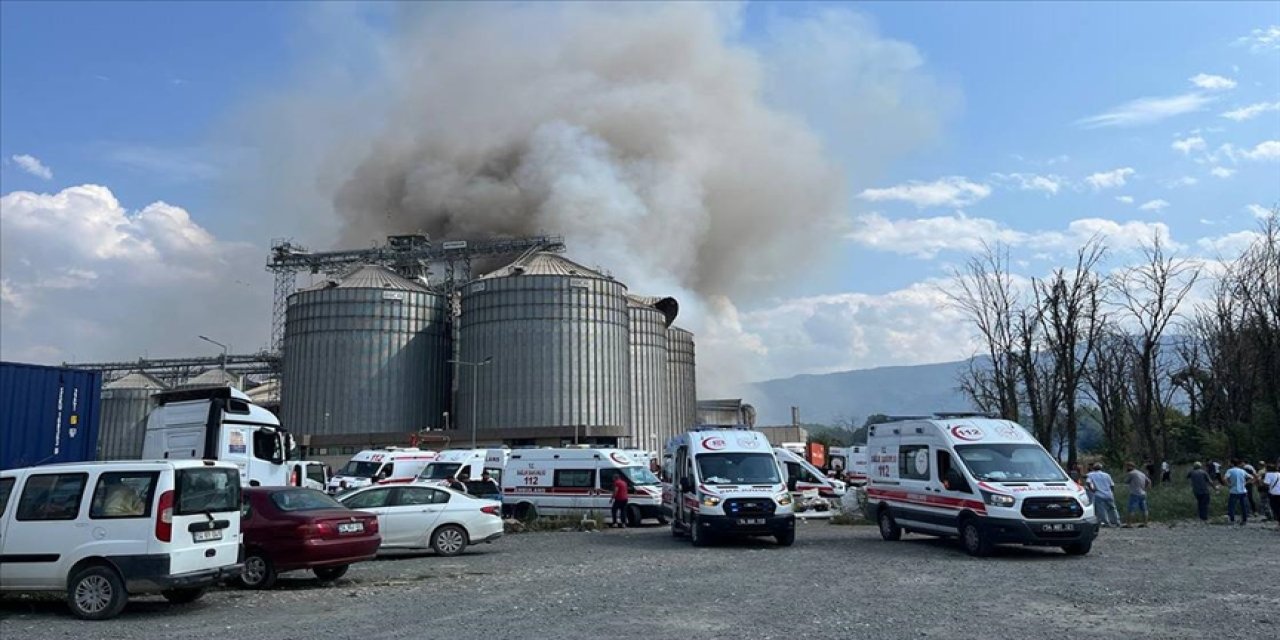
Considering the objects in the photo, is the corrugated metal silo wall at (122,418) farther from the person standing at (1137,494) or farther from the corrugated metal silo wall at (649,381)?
the person standing at (1137,494)

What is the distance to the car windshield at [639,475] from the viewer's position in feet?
85.4

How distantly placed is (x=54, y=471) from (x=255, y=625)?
3.23 meters

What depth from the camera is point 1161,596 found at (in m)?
11.0

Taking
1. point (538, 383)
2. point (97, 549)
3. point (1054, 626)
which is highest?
point (538, 383)

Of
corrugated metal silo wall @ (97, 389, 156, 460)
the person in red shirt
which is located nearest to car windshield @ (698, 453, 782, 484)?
the person in red shirt

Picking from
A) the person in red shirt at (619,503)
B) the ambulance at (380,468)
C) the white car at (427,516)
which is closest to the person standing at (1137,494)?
the person in red shirt at (619,503)

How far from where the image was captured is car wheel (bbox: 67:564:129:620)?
10.5 meters

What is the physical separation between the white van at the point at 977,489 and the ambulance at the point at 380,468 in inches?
710

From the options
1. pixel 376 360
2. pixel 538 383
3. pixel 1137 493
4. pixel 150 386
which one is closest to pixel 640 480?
pixel 1137 493

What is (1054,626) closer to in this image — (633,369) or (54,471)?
(54,471)

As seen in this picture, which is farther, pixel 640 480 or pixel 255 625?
pixel 640 480

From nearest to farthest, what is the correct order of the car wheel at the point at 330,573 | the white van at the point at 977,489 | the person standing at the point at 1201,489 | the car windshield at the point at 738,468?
the car wheel at the point at 330,573 < the white van at the point at 977,489 < the car windshield at the point at 738,468 < the person standing at the point at 1201,489

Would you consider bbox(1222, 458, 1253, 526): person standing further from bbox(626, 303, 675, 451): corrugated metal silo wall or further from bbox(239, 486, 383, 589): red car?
bbox(626, 303, 675, 451): corrugated metal silo wall

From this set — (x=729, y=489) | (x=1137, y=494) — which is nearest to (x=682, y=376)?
(x=1137, y=494)
